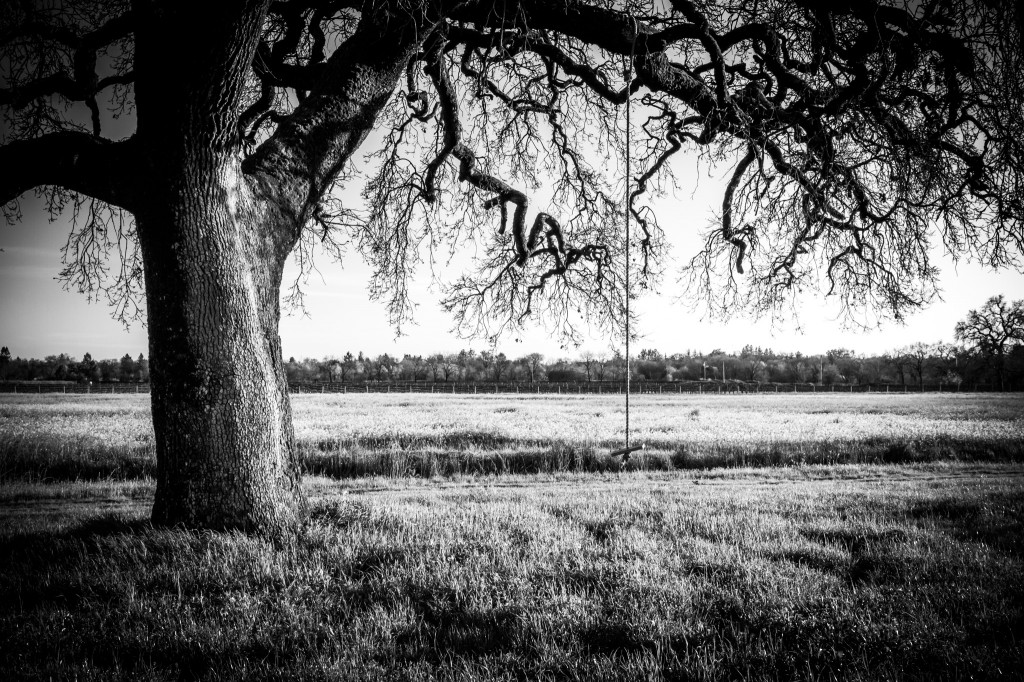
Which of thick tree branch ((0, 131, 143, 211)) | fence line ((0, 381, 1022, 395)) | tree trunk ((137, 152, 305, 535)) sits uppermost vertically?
thick tree branch ((0, 131, 143, 211))

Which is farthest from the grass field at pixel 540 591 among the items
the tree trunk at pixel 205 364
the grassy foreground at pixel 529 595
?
the tree trunk at pixel 205 364

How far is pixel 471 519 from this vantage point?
236 inches

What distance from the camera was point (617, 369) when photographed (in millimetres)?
113688

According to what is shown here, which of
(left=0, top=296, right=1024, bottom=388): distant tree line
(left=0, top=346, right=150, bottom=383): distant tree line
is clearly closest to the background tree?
(left=0, top=296, right=1024, bottom=388): distant tree line

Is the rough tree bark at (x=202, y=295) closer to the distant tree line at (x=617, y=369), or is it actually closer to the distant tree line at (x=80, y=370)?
the distant tree line at (x=617, y=369)

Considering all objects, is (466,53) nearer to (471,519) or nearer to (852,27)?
(852,27)

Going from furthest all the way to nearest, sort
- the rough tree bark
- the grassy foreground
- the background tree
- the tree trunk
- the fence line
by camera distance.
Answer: the fence line → the background tree → the tree trunk → the rough tree bark → the grassy foreground

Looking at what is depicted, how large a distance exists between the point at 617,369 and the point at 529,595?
11240 cm

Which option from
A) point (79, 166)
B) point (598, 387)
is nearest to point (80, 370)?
point (598, 387)

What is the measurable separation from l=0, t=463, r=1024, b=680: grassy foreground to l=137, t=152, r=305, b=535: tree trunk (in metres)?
0.46

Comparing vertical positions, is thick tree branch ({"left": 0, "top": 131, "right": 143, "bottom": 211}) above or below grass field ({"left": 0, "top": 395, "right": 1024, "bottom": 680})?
above

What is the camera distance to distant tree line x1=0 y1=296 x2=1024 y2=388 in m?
81.9

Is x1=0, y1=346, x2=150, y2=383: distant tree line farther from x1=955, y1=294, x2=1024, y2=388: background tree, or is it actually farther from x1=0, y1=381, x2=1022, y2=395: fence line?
x1=955, y1=294, x2=1024, y2=388: background tree

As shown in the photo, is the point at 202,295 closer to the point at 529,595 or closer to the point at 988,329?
the point at 529,595
